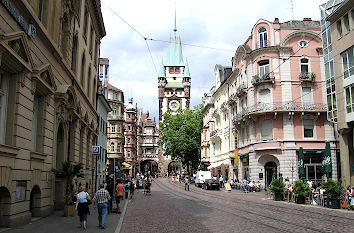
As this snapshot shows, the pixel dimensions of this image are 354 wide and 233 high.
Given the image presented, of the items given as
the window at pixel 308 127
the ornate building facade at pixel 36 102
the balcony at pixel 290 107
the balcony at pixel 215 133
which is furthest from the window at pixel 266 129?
the ornate building facade at pixel 36 102

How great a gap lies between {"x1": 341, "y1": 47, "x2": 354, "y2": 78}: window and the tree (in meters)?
43.3

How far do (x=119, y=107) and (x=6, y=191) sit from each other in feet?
168

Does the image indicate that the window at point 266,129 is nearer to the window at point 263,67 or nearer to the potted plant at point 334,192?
the window at point 263,67

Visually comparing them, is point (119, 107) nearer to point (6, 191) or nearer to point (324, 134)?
point (324, 134)

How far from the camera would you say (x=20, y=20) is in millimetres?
11672

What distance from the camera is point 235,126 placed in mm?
46469

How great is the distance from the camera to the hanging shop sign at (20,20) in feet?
34.8

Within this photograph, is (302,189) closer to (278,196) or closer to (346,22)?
(278,196)

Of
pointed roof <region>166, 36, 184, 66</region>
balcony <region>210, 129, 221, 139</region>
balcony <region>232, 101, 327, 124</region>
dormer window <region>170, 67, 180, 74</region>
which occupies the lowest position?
balcony <region>210, 129, 221, 139</region>


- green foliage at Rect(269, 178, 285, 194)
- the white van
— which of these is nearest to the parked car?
the white van

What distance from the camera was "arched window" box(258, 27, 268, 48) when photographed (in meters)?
40.4

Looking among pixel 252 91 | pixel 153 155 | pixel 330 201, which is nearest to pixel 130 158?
pixel 153 155

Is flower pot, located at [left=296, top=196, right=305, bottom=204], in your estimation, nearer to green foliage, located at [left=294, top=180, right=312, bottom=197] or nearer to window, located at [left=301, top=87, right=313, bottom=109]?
green foliage, located at [left=294, top=180, right=312, bottom=197]

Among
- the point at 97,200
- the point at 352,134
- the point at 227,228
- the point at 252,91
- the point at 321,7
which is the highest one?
the point at 321,7
